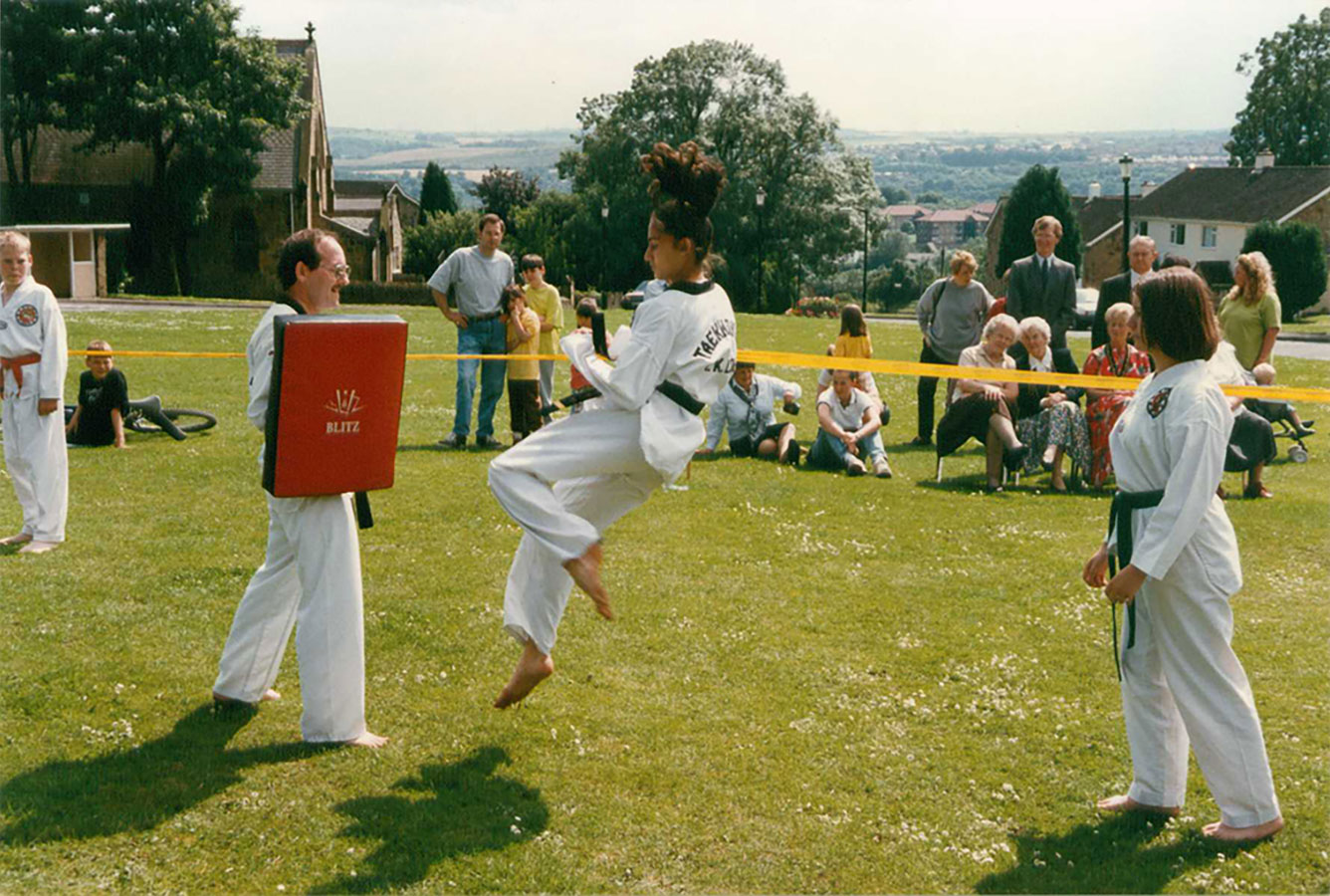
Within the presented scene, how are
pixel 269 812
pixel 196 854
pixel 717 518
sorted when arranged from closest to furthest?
pixel 196 854 → pixel 269 812 → pixel 717 518

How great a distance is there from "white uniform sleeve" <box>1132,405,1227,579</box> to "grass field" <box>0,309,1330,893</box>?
3.83 feet

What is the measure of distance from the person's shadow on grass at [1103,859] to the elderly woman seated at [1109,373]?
7.22 m

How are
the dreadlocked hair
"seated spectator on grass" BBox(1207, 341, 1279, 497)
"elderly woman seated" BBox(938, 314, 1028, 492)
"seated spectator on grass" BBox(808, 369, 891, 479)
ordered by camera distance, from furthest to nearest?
"seated spectator on grass" BBox(808, 369, 891, 479) < "elderly woman seated" BBox(938, 314, 1028, 492) < "seated spectator on grass" BBox(1207, 341, 1279, 497) < the dreadlocked hair

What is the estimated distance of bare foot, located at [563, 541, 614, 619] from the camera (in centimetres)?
550

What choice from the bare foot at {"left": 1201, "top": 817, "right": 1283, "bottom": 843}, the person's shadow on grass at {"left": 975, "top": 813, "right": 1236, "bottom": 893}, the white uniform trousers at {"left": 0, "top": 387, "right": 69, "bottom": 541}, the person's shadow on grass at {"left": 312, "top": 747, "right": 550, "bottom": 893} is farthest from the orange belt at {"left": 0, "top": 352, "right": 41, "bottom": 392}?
the bare foot at {"left": 1201, "top": 817, "right": 1283, "bottom": 843}

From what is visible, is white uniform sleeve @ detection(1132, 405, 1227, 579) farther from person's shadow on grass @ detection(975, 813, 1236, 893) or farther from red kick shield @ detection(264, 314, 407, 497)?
red kick shield @ detection(264, 314, 407, 497)

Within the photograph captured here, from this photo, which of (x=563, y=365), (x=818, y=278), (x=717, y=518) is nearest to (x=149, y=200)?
(x=818, y=278)

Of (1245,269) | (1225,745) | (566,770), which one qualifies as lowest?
(566,770)

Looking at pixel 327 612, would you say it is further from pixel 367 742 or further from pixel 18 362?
pixel 18 362

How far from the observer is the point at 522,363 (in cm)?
1433

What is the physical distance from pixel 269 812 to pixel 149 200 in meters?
63.8

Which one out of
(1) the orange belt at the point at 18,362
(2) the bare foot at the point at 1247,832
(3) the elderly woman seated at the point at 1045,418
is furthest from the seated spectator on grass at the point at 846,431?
(2) the bare foot at the point at 1247,832

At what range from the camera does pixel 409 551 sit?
31.8 feet

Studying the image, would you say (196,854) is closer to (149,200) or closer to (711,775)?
(711,775)
